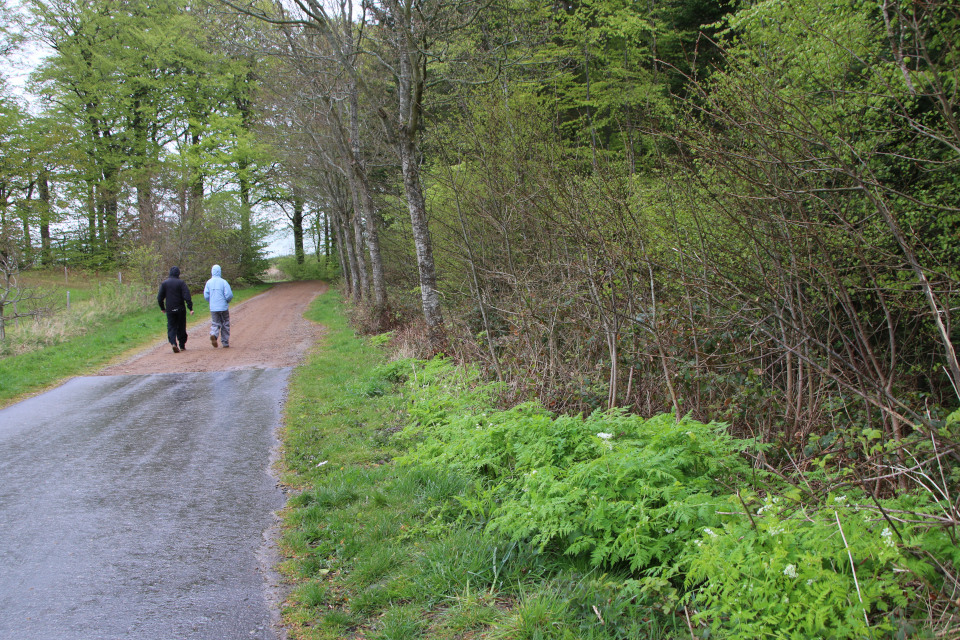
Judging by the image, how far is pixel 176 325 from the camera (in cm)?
1413

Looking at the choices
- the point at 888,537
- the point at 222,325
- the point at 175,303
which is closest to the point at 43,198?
the point at 222,325

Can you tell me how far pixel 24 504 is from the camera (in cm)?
505

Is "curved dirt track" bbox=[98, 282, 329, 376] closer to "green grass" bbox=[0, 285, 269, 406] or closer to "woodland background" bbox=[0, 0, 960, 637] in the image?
"green grass" bbox=[0, 285, 269, 406]

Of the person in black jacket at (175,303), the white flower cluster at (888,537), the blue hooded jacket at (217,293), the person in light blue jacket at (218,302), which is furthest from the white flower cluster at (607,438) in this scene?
the blue hooded jacket at (217,293)

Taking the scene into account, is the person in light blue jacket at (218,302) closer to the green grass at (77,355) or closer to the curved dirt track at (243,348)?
the curved dirt track at (243,348)

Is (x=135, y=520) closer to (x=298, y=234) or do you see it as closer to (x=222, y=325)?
(x=222, y=325)

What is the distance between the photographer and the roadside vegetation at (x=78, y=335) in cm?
1113

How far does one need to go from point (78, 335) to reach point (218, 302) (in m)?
5.21

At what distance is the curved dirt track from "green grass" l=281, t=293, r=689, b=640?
6986mm

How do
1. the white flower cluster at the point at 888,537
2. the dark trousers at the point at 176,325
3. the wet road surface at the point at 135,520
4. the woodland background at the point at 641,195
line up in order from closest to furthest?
the white flower cluster at the point at 888,537 < the wet road surface at the point at 135,520 < the woodland background at the point at 641,195 < the dark trousers at the point at 176,325

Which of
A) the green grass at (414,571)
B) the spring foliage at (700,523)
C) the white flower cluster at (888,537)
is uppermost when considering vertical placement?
the white flower cluster at (888,537)

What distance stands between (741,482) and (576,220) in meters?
3.48

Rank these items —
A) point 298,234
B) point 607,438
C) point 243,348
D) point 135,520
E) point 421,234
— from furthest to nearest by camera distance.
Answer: point 298,234 < point 243,348 < point 421,234 < point 135,520 < point 607,438

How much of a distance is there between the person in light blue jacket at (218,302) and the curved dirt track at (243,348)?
34 cm
